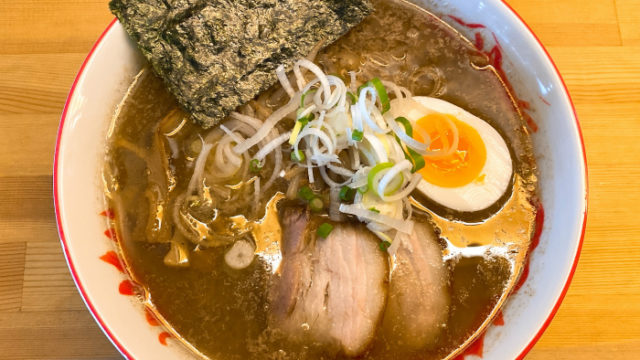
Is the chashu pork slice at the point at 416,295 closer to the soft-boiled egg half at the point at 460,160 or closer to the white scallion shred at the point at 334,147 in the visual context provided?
the white scallion shred at the point at 334,147

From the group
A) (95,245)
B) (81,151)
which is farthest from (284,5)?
(95,245)

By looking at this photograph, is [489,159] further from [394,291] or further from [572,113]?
[394,291]

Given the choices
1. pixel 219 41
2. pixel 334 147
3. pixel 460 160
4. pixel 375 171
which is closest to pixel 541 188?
pixel 460 160

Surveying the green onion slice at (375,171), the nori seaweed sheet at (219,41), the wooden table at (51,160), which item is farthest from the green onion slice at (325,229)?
the wooden table at (51,160)

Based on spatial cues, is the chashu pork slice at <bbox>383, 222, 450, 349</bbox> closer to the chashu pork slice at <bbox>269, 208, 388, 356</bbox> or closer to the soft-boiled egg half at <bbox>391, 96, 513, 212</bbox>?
the chashu pork slice at <bbox>269, 208, 388, 356</bbox>

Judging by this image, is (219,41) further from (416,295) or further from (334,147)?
(416,295)

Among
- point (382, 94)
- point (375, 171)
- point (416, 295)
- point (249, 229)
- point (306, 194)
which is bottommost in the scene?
point (416, 295)

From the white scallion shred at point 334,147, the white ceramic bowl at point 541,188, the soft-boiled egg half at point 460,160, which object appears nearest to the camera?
the white ceramic bowl at point 541,188
